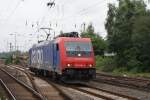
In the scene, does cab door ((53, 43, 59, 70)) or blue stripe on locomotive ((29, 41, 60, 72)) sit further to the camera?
blue stripe on locomotive ((29, 41, 60, 72))

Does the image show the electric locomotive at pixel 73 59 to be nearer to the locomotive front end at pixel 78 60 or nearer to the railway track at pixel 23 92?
the locomotive front end at pixel 78 60

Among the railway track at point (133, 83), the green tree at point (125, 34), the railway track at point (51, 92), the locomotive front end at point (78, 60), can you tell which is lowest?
the railway track at point (51, 92)

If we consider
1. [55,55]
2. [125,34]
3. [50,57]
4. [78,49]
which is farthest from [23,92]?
[125,34]

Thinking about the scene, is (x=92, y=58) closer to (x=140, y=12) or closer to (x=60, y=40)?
(x=60, y=40)

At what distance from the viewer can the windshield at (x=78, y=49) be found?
30056 mm

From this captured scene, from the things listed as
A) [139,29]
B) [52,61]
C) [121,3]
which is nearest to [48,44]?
[52,61]

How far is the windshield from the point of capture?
30.1m

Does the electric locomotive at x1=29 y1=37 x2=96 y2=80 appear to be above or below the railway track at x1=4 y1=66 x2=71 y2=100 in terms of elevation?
above

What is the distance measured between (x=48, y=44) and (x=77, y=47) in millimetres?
5218

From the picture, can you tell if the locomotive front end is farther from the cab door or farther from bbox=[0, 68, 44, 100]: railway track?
bbox=[0, 68, 44, 100]: railway track

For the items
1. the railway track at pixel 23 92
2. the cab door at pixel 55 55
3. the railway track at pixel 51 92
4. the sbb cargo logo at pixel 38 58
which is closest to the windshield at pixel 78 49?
the cab door at pixel 55 55

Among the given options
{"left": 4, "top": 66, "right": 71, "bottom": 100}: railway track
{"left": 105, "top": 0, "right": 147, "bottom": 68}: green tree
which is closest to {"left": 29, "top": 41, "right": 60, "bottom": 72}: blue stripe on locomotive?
{"left": 4, "top": 66, "right": 71, "bottom": 100}: railway track

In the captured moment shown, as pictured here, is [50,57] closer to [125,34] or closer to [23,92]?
[23,92]

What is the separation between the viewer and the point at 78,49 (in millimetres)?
30312
